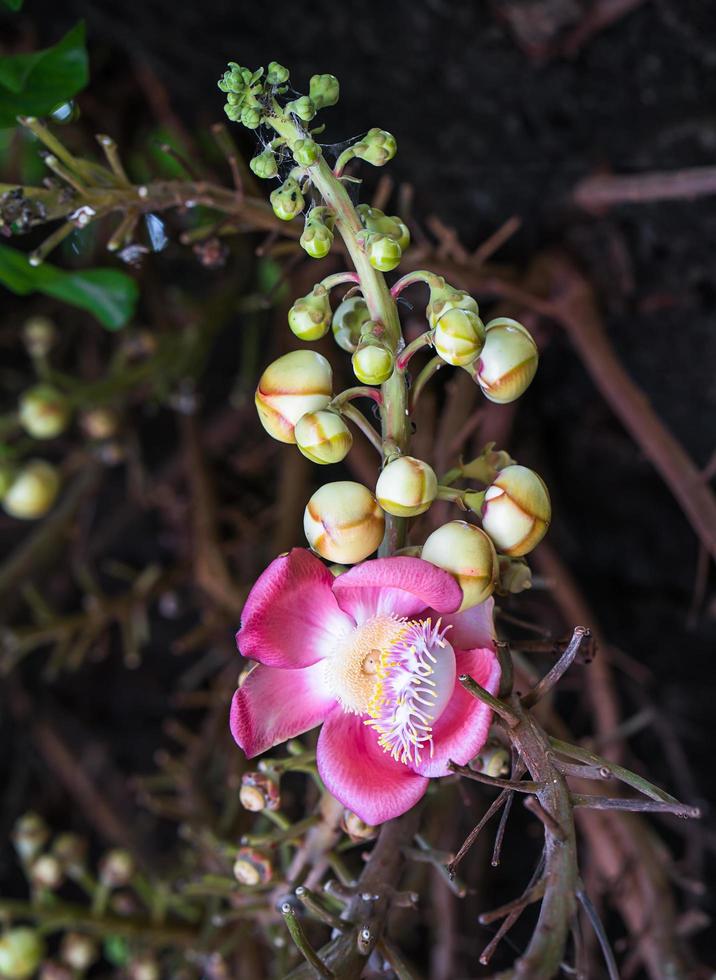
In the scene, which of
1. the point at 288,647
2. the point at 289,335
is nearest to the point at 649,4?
the point at 289,335

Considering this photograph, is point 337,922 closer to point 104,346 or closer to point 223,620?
point 223,620

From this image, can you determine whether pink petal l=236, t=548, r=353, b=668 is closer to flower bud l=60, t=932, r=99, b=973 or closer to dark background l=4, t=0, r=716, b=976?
dark background l=4, t=0, r=716, b=976

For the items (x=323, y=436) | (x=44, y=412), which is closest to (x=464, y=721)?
(x=323, y=436)

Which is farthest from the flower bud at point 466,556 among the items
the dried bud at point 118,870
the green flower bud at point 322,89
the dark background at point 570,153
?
the dried bud at point 118,870

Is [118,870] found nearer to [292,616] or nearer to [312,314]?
[292,616]

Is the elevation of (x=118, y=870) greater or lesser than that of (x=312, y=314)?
lesser

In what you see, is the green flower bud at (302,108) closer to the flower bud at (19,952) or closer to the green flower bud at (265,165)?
the green flower bud at (265,165)

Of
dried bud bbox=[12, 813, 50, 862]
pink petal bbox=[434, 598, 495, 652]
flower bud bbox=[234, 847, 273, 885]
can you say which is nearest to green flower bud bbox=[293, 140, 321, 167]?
pink petal bbox=[434, 598, 495, 652]
